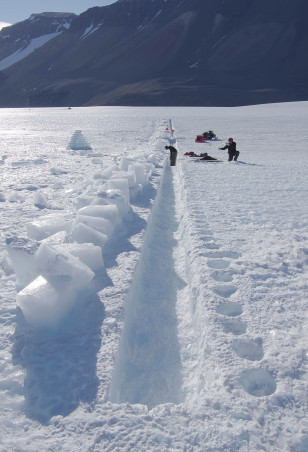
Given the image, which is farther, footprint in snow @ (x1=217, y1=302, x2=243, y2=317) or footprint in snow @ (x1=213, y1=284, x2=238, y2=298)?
footprint in snow @ (x1=213, y1=284, x2=238, y2=298)

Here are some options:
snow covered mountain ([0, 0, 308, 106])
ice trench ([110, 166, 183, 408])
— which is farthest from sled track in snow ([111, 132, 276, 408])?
snow covered mountain ([0, 0, 308, 106])

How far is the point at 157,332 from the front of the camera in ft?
10.8

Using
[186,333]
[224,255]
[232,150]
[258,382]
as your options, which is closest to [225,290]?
[186,333]

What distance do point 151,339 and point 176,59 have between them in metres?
108

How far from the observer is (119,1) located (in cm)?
14362

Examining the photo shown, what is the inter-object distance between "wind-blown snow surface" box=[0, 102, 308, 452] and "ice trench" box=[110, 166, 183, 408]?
0.01m

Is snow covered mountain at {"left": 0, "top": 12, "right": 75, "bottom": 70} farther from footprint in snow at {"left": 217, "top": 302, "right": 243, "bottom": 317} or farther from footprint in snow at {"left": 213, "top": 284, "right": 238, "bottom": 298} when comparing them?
footprint in snow at {"left": 217, "top": 302, "right": 243, "bottom": 317}

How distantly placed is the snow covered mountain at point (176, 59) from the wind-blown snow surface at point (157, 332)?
198 ft

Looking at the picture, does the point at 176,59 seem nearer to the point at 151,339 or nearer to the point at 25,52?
the point at 151,339

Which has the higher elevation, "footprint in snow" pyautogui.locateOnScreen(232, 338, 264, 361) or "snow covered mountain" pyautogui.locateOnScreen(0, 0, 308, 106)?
"snow covered mountain" pyautogui.locateOnScreen(0, 0, 308, 106)

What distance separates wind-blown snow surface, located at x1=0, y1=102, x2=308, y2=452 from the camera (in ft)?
6.65

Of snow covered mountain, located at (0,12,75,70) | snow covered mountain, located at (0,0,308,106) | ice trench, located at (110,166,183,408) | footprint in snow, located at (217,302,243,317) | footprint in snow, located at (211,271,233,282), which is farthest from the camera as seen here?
snow covered mountain, located at (0,12,75,70)

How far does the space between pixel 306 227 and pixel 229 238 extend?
1117mm

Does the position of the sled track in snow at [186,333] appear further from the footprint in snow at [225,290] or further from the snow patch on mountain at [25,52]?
the snow patch on mountain at [25,52]
